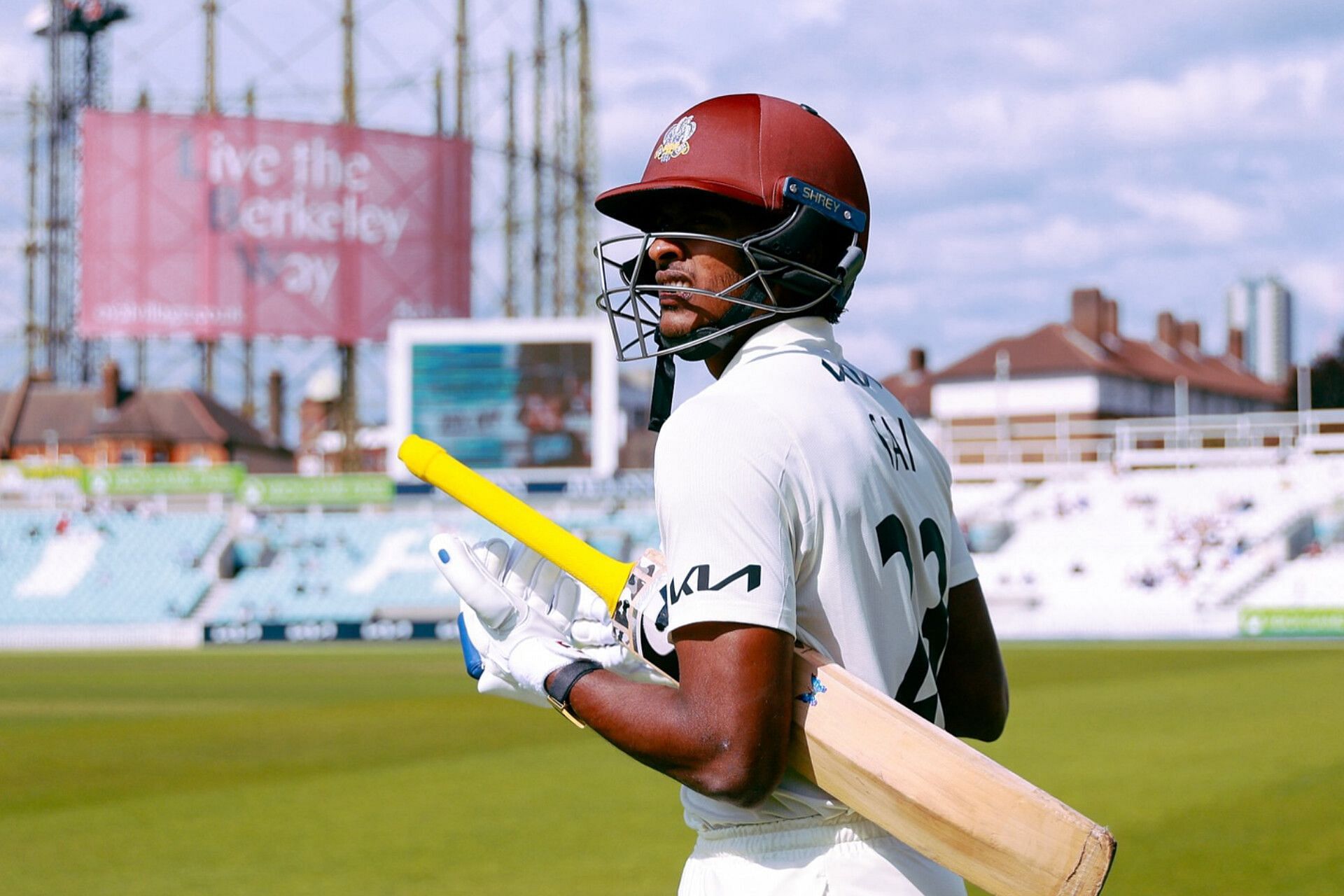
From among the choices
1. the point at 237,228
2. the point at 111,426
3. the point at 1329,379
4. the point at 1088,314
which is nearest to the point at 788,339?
the point at 237,228

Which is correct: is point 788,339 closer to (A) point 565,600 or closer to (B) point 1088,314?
(A) point 565,600

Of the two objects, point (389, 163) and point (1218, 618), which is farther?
point (389, 163)

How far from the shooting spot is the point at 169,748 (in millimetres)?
13836

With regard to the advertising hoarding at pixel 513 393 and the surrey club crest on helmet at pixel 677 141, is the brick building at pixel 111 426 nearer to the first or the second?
the advertising hoarding at pixel 513 393

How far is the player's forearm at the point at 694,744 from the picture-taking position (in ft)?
7.14

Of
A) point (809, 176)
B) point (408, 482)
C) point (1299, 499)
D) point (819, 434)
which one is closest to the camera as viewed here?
point (819, 434)

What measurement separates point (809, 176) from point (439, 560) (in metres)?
0.88

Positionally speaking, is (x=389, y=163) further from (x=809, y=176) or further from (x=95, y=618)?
(x=809, y=176)

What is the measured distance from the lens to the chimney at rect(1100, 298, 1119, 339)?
69875 millimetres

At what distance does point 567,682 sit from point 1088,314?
69.9 m

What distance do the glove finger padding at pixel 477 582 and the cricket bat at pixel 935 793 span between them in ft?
1.72

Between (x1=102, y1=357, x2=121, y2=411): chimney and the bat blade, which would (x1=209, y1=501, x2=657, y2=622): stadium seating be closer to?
(x1=102, y1=357, x2=121, y2=411): chimney

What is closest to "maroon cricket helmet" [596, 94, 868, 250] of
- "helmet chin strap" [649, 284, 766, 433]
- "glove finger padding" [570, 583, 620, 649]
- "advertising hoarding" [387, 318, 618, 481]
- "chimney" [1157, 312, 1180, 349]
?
"helmet chin strap" [649, 284, 766, 433]

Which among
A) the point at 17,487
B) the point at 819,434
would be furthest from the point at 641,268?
the point at 17,487
